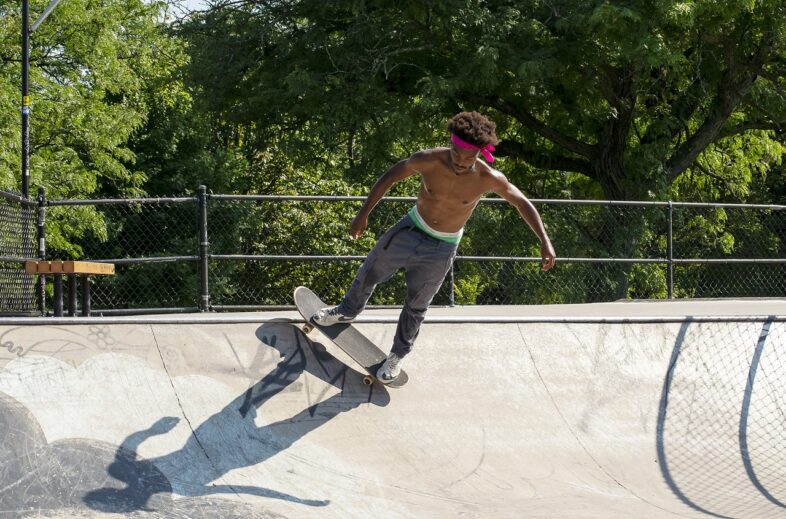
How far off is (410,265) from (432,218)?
14.3 inches

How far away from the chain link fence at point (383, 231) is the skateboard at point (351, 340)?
6.59m

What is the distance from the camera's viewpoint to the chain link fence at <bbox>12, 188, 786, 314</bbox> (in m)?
15.3

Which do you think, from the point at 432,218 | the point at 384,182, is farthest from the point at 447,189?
the point at 384,182

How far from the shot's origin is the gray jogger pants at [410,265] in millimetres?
6289

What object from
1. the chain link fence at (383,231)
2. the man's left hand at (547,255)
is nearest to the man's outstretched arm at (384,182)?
the man's left hand at (547,255)

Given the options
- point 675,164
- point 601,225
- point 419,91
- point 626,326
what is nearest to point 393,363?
point 626,326

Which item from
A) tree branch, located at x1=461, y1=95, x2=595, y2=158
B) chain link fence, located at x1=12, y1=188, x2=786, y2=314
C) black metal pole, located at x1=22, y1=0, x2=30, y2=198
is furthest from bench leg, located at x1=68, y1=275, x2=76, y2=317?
tree branch, located at x1=461, y1=95, x2=595, y2=158

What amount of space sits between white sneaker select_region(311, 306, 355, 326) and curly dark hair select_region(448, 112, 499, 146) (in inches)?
68.5

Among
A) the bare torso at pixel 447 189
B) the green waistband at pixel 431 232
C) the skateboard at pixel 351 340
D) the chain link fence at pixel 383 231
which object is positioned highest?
the bare torso at pixel 447 189

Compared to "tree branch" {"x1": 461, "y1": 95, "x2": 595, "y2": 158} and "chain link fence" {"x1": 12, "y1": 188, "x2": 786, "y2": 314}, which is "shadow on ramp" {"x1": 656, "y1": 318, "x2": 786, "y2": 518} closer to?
"chain link fence" {"x1": 12, "y1": 188, "x2": 786, "y2": 314}

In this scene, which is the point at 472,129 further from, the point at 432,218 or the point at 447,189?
the point at 432,218

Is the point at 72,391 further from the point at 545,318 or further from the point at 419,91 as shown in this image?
the point at 419,91

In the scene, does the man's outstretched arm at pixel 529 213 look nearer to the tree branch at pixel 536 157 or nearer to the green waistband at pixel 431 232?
the green waistband at pixel 431 232

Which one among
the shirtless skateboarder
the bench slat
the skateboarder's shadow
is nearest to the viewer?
the skateboarder's shadow
